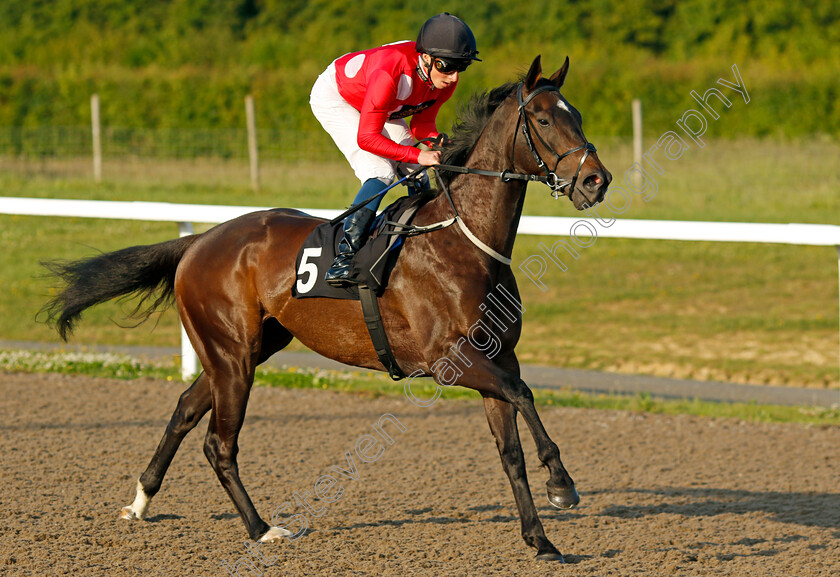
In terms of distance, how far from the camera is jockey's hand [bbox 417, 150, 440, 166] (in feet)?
14.3

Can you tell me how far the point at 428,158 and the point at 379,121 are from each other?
0.26 m

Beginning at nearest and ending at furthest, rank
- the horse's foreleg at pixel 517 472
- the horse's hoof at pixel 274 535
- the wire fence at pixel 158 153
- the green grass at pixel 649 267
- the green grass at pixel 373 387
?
the horse's foreleg at pixel 517 472 → the horse's hoof at pixel 274 535 → the green grass at pixel 373 387 → the green grass at pixel 649 267 → the wire fence at pixel 158 153

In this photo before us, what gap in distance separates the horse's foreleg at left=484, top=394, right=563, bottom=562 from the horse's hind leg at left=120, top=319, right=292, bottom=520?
1.20 m

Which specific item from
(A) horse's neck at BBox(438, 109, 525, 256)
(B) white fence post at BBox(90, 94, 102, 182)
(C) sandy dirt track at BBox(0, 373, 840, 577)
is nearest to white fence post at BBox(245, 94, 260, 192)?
(B) white fence post at BBox(90, 94, 102, 182)

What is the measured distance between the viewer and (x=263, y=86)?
23.7 meters

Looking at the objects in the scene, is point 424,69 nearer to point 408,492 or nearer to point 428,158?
point 428,158

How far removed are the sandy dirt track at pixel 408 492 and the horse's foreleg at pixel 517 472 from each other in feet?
0.28

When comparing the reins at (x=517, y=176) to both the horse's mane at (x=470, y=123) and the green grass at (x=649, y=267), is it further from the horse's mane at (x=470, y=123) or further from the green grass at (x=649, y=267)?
the green grass at (x=649, y=267)

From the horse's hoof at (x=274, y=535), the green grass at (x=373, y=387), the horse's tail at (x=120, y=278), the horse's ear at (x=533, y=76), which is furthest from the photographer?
the green grass at (x=373, y=387)

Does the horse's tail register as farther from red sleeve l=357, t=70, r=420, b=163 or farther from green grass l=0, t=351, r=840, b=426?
green grass l=0, t=351, r=840, b=426

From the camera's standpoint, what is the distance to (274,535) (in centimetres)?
443

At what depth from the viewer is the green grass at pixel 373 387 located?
22.9 feet

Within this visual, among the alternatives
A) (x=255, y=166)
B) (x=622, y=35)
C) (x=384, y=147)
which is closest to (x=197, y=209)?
(x=384, y=147)

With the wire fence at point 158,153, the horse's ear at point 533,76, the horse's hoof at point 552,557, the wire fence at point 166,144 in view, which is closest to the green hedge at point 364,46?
the wire fence at point 166,144
